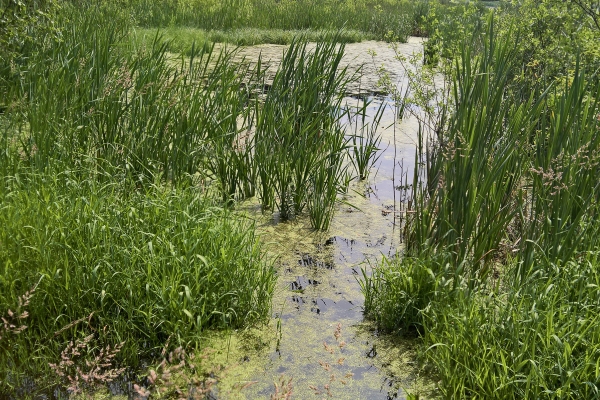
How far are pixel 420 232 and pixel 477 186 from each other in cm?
38

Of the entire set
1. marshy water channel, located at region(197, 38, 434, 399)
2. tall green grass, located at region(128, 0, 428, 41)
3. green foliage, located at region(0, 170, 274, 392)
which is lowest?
marshy water channel, located at region(197, 38, 434, 399)

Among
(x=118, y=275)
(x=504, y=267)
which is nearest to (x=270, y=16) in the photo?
(x=504, y=267)

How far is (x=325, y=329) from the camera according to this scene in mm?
3172

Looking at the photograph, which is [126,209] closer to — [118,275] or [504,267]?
[118,275]

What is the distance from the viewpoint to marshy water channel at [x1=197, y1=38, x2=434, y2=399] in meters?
2.77

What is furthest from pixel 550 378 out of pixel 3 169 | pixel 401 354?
pixel 3 169

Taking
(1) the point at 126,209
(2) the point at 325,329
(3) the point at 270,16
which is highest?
(3) the point at 270,16

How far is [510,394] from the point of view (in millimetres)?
2402

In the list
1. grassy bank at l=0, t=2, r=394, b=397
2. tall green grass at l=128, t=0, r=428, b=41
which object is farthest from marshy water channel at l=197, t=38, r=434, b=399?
tall green grass at l=128, t=0, r=428, b=41

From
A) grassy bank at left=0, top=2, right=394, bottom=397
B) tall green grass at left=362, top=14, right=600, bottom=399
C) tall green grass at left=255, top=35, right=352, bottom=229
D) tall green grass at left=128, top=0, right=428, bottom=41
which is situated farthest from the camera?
tall green grass at left=128, top=0, right=428, bottom=41

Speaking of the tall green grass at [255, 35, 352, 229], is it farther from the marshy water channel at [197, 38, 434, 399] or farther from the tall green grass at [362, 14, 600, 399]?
the tall green grass at [362, 14, 600, 399]

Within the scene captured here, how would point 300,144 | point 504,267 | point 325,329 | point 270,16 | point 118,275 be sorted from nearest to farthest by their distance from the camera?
point 118,275 < point 325,329 < point 504,267 < point 300,144 < point 270,16

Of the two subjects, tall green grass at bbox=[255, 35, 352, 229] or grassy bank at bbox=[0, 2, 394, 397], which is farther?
tall green grass at bbox=[255, 35, 352, 229]

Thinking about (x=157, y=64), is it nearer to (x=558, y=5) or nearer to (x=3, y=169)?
(x=3, y=169)
